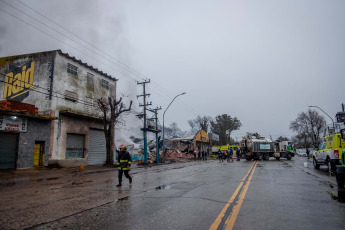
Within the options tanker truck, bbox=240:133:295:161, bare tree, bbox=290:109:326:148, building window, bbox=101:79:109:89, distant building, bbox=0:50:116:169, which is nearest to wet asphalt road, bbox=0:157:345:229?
distant building, bbox=0:50:116:169

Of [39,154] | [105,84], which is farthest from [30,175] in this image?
[105,84]

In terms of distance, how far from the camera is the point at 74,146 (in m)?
25.6

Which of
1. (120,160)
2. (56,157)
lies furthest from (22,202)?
(56,157)

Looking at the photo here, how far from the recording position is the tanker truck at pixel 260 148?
114ft

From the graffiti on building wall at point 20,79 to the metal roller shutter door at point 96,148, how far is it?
788cm

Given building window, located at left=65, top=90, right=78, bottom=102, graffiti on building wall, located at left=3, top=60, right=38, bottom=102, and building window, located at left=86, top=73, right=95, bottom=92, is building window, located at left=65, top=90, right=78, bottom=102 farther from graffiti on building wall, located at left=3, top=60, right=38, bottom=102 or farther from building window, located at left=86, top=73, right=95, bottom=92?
graffiti on building wall, located at left=3, top=60, right=38, bottom=102

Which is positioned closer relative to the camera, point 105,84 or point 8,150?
point 8,150

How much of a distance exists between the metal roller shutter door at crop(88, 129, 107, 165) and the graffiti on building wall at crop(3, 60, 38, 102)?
788 centimetres

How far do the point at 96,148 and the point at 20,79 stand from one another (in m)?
10.9

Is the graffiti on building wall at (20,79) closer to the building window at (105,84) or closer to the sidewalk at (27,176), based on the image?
the building window at (105,84)

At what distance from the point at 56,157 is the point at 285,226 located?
74.8 feet

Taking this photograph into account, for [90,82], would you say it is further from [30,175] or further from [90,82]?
[30,175]

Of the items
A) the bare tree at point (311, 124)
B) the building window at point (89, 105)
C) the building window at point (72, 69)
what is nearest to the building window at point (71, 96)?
the building window at point (89, 105)

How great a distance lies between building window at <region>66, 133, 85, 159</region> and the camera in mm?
24853
